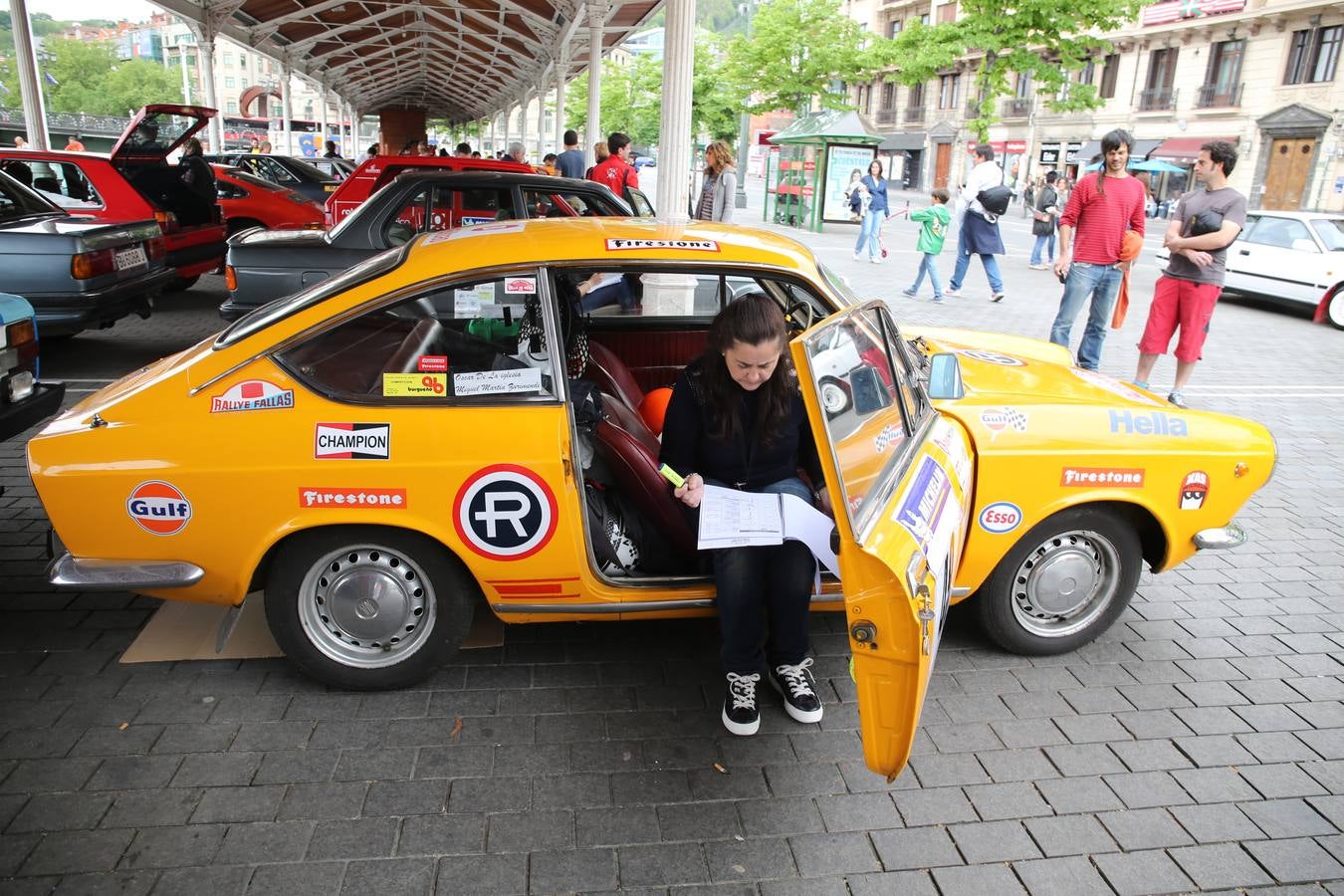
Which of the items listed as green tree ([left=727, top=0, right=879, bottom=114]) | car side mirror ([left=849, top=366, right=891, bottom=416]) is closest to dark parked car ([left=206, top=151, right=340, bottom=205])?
car side mirror ([left=849, top=366, right=891, bottom=416])

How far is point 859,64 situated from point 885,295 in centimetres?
2280

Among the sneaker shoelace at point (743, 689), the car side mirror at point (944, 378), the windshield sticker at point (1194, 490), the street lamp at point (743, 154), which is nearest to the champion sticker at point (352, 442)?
the sneaker shoelace at point (743, 689)

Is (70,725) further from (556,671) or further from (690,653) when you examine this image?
(690,653)

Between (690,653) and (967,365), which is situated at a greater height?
(967,365)

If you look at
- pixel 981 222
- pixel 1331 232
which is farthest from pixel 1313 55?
pixel 981 222

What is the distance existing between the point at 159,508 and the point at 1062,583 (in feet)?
10.9

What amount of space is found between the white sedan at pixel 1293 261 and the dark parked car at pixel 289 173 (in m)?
15.3

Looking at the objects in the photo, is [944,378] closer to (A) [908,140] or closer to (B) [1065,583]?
(B) [1065,583]

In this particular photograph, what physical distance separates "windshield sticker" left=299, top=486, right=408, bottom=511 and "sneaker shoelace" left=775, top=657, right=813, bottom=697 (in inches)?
58.2

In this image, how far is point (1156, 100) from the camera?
40156mm

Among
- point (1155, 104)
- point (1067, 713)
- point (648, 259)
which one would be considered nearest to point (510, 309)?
point (648, 259)

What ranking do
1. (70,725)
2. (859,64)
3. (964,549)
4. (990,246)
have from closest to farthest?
1. (70,725)
2. (964,549)
3. (990,246)
4. (859,64)

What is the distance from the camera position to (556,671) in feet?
11.4

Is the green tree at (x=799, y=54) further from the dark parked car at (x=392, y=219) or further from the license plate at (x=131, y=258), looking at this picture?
the license plate at (x=131, y=258)
